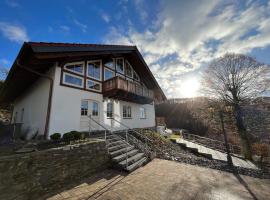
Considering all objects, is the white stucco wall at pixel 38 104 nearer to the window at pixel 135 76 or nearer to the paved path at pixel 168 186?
the paved path at pixel 168 186

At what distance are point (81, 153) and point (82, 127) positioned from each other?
4368mm

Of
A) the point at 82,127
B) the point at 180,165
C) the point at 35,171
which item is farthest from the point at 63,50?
the point at 180,165

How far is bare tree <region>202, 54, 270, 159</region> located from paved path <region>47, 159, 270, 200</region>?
8423 mm

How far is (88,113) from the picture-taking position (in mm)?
10586

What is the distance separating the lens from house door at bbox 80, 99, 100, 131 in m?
10.2

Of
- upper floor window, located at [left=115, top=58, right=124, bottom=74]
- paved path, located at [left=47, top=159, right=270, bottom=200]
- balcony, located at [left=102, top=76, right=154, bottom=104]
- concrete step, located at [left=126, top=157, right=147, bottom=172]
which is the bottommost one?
paved path, located at [left=47, top=159, right=270, bottom=200]

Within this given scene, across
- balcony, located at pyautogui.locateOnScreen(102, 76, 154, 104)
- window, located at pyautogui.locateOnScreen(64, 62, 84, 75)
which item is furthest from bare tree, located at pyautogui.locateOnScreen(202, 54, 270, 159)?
window, located at pyautogui.locateOnScreen(64, 62, 84, 75)

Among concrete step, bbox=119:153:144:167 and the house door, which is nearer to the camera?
concrete step, bbox=119:153:144:167

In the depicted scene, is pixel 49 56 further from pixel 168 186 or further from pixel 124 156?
pixel 168 186

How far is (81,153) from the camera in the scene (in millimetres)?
5957

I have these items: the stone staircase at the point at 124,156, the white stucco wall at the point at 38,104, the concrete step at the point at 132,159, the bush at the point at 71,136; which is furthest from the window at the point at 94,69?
the concrete step at the point at 132,159

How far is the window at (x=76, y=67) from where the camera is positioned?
983 centimetres

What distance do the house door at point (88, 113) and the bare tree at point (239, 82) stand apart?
11.5 meters

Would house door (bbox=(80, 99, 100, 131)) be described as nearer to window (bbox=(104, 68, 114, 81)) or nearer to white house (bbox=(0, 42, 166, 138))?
white house (bbox=(0, 42, 166, 138))
